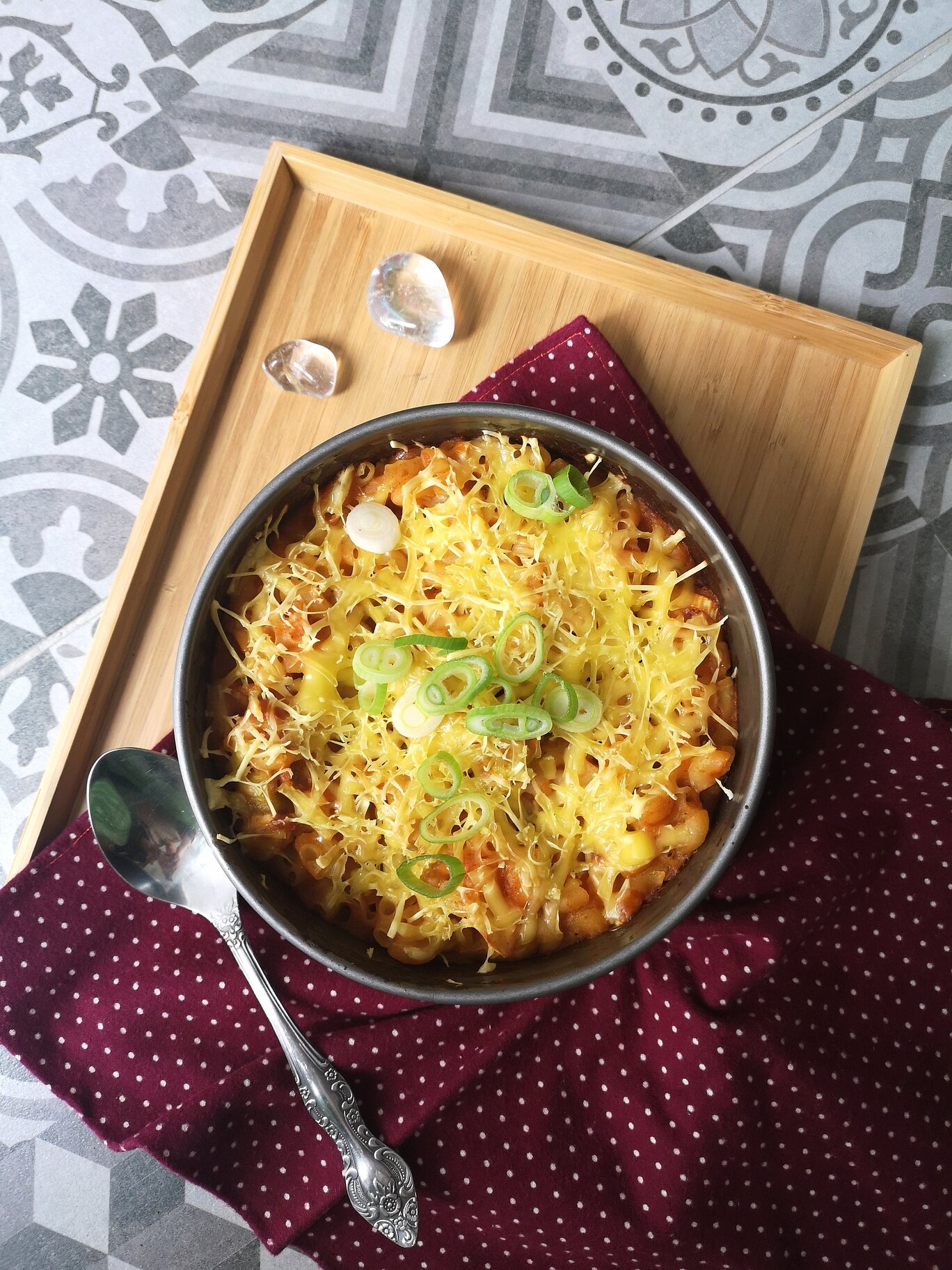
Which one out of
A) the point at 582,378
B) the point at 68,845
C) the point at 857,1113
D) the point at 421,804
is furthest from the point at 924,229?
the point at 68,845

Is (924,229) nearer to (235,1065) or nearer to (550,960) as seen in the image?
(550,960)

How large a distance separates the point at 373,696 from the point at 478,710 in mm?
189

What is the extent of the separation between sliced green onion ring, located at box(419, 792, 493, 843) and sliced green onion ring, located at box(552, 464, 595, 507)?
1.76 ft

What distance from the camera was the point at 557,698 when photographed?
1572mm

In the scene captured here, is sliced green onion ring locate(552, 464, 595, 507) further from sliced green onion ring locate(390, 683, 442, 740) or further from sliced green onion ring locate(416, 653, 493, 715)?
sliced green onion ring locate(390, 683, 442, 740)

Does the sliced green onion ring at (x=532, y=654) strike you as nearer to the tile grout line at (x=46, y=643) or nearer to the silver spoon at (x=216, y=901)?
the silver spoon at (x=216, y=901)

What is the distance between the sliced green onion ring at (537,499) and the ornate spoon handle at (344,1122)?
98 centimetres

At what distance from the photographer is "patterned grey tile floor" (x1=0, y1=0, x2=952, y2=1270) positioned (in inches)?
88.4

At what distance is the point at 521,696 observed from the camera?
5.30 ft

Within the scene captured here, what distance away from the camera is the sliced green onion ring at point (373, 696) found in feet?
5.19

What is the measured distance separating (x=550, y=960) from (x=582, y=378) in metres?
1.14

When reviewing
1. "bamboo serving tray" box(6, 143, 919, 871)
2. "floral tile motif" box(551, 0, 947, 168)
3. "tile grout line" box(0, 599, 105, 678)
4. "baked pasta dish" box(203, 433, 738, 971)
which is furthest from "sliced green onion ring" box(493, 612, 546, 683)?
"floral tile motif" box(551, 0, 947, 168)

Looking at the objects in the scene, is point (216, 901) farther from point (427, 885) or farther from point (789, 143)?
point (789, 143)

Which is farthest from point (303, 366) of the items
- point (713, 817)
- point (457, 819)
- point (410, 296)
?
point (713, 817)
